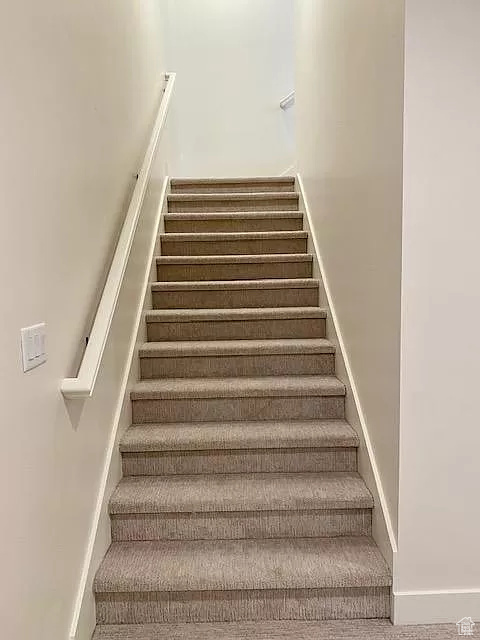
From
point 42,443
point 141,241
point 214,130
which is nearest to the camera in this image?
point 42,443

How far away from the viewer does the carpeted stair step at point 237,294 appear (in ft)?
11.0

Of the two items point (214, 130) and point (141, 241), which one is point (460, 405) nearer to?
point (141, 241)

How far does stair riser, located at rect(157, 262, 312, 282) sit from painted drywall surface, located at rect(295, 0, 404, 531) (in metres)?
0.37

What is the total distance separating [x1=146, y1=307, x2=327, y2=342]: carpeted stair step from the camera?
3109mm

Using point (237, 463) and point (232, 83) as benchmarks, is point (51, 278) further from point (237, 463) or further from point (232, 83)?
point (232, 83)

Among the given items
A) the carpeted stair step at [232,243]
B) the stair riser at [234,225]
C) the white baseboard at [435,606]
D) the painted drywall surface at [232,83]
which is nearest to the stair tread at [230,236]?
the carpeted stair step at [232,243]

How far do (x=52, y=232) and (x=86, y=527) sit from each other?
1007 mm

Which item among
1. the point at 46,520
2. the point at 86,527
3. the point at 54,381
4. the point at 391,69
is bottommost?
the point at 86,527

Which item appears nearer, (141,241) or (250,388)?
(250,388)

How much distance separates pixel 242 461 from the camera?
239 centimetres

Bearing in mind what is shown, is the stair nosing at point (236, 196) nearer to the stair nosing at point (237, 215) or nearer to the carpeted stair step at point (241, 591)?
the stair nosing at point (237, 215)

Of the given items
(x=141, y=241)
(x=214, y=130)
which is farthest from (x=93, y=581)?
(x=214, y=130)

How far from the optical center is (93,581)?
188 centimetres

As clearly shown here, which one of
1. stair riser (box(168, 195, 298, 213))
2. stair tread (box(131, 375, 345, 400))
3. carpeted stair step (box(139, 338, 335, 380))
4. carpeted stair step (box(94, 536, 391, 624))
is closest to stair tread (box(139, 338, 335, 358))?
carpeted stair step (box(139, 338, 335, 380))
